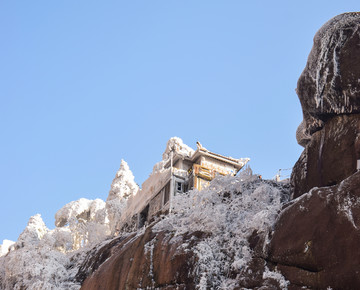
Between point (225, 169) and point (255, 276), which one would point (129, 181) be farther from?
Answer: point (255, 276)

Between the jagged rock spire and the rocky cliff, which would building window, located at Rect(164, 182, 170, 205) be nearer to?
the rocky cliff

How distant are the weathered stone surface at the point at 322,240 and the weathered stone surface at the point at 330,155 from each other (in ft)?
6.16

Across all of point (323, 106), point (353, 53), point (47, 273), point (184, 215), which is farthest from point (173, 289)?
point (47, 273)

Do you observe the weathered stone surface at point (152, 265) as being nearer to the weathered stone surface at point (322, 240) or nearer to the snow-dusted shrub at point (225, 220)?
the snow-dusted shrub at point (225, 220)

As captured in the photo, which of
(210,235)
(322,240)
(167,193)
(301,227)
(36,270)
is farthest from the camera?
(167,193)

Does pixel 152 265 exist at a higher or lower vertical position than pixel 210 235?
lower

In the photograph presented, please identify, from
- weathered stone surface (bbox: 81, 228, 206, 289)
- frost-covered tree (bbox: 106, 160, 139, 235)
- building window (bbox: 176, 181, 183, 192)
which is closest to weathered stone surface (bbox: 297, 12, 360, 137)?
weathered stone surface (bbox: 81, 228, 206, 289)

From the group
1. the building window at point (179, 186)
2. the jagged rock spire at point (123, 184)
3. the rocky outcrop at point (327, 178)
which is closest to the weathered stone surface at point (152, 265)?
the rocky outcrop at point (327, 178)

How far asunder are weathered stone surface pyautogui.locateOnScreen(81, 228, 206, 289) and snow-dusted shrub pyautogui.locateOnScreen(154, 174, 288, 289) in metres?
0.43

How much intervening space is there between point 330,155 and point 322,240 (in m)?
3.87

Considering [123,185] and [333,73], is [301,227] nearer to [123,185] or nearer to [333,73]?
[333,73]

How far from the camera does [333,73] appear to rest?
1395 centimetres

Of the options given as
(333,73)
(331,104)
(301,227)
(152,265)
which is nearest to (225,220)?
(152,265)

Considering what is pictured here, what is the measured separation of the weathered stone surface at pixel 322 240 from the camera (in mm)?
9883
